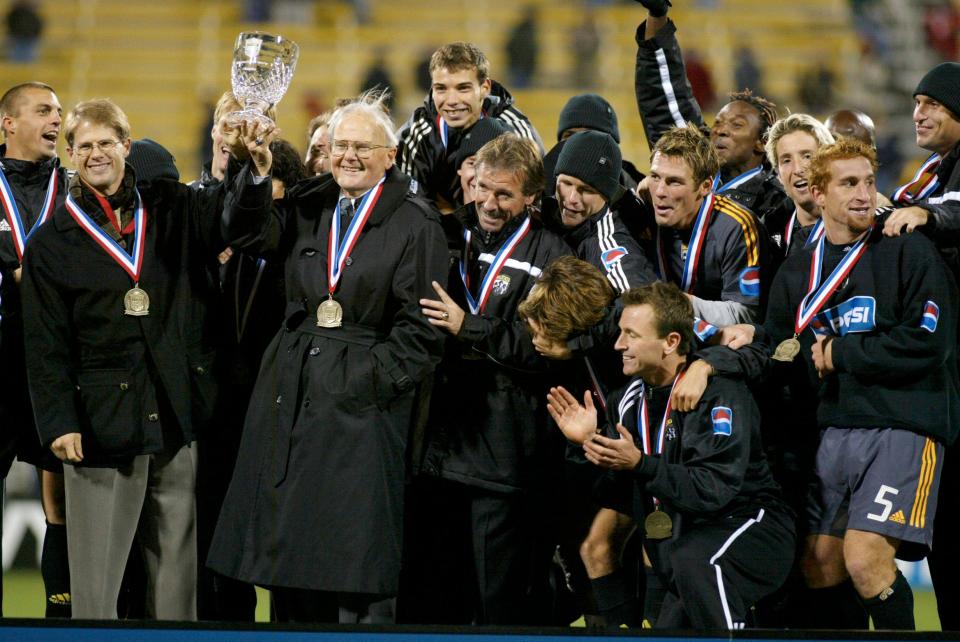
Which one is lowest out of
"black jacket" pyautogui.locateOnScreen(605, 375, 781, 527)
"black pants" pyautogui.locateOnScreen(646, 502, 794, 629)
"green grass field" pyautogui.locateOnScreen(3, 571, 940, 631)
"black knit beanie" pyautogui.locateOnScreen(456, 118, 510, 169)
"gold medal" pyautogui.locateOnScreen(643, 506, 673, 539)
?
"green grass field" pyautogui.locateOnScreen(3, 571, 940, 631)

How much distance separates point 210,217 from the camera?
407 cm

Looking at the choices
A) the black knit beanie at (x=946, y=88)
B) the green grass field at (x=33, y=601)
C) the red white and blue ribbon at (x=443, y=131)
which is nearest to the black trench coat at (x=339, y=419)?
the red white and blue ribbon at (x=443, y=131)

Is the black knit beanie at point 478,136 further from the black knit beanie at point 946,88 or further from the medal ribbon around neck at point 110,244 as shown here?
the black knit beanie at point 946,88

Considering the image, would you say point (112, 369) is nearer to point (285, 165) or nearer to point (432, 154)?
point (285, 165)

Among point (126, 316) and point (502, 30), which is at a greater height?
point (502, 30)

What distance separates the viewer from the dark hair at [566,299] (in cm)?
394

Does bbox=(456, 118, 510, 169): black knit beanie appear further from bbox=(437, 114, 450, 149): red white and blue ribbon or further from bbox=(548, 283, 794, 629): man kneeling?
bbox=(548, 283, 794, 629): man kneeling

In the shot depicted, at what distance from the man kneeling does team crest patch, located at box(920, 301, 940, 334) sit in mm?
561

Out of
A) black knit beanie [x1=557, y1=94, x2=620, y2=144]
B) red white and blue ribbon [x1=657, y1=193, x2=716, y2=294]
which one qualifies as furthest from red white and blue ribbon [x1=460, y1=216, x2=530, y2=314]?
black knit beanie [x1=557, y1=94, x2=620, y2=144]

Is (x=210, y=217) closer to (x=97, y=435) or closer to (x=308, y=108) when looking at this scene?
(x=97, y=435)

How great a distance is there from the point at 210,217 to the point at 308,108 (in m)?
9.43

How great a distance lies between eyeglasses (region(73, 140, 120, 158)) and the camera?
391cm

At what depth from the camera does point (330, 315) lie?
3861mm

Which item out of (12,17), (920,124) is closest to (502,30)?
(12,17)
